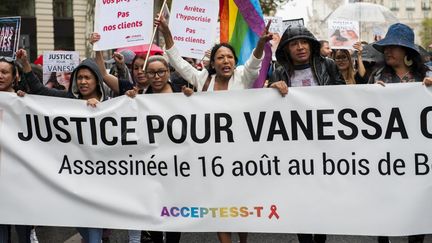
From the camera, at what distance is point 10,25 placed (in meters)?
7.25

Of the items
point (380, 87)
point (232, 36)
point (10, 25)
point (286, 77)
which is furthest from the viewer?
point (10, 25)

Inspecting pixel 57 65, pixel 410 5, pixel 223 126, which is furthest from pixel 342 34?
pixel 410 5

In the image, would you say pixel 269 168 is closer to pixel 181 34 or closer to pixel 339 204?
pixel 339 204

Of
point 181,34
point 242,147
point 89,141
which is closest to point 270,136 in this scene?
point 242,147

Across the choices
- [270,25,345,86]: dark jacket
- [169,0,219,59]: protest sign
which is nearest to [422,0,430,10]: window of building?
[169,0,219,59]: protest sign

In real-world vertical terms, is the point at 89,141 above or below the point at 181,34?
below

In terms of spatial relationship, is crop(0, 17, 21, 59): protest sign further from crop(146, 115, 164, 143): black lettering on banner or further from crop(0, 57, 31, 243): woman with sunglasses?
crop(146, 115, 164, 143): black lettering on banner

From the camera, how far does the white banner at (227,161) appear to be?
16.7 ft

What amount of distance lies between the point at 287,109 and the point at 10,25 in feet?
A: 11.0

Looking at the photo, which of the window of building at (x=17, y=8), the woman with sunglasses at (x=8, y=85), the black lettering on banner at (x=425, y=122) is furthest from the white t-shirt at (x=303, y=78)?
the window of building at (x=17, y=8)

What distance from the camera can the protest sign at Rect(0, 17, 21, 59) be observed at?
23.6 ft

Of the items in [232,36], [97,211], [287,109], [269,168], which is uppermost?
[232,36]

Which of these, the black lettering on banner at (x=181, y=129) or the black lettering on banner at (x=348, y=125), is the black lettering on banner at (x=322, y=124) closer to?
the black lettering on banner at (x=348, y=125)

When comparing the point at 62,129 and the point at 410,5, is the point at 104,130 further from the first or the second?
the point at 410,5
